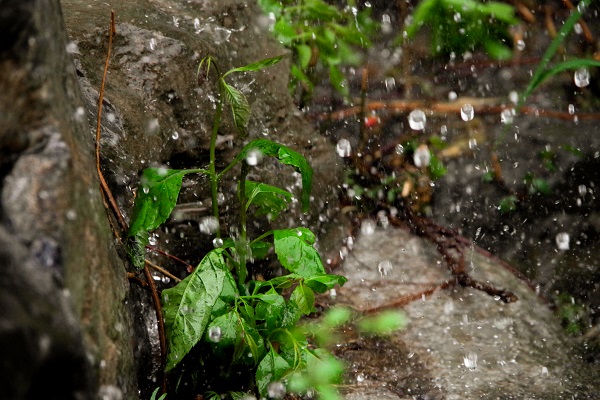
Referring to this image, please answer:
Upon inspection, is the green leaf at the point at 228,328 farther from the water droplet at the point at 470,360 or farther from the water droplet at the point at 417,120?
the water droplet at the point at 417,120

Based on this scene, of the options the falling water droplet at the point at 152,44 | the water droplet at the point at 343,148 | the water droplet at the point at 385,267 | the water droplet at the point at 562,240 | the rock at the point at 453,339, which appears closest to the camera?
the rock at the point at 453,339

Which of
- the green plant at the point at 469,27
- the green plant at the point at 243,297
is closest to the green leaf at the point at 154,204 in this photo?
the green plant at the point at 243,297

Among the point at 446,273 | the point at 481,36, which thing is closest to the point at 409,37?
the point at 481,36

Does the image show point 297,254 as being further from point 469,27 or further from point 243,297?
point 469,27

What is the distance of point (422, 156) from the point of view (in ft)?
12.0

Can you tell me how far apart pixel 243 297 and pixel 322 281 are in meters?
0.22

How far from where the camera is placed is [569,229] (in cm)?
317

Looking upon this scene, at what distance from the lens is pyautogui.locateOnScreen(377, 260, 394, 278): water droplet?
9.27 ft

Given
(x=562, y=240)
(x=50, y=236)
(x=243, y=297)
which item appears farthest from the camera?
(x=562, y=240)

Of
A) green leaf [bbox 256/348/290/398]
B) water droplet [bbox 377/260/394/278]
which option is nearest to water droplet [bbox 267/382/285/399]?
green leaf [bbox 256/348/290/398]

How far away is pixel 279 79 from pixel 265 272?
1.09m

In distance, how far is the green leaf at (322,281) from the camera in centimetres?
172

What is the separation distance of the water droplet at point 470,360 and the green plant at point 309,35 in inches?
64.4

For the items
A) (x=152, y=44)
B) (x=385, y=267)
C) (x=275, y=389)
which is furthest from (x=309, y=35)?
(x=275, y=389)
